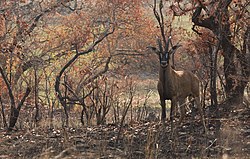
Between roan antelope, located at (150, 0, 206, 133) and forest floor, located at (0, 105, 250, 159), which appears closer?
forest floor, located at (0, 105, 250, 159)

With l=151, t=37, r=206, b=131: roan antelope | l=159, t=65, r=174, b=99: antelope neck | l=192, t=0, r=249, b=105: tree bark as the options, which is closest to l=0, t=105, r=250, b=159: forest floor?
l=151, t=37, r=206, b=131: roan antelope

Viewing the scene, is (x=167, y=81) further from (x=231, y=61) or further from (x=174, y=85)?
(x=231, y=61)

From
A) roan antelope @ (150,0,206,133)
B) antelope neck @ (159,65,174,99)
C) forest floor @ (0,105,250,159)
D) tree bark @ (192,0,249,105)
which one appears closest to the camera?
forest floor @ (0,105,250,159)

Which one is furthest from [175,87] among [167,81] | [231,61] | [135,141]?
[135,141]

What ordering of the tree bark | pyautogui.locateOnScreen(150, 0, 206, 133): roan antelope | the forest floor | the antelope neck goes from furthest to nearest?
the tree bark
the antelope neck
pyautogui.locateOnScreen(150, 0, 206, 133): roan antelope
the forest floor

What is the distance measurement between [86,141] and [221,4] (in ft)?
12.1

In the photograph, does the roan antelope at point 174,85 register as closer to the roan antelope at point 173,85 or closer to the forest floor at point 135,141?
the roan antelope at point 173,85

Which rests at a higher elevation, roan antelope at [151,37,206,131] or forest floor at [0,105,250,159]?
roan antelope at [151,37,206,131]

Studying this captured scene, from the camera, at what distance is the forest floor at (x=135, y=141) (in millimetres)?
9594

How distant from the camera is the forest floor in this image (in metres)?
9.59

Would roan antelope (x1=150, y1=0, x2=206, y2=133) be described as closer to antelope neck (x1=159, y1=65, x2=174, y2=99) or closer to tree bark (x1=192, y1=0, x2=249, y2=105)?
antelope neck (x1=159, y1=65, x2=174, y2=99)

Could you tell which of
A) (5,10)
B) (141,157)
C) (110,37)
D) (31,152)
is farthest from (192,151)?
(110,37)

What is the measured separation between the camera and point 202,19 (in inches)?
524

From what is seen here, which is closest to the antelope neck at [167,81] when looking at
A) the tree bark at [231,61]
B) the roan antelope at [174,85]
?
the roan antelope at [174,85]
